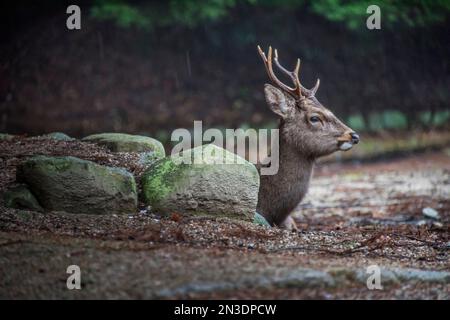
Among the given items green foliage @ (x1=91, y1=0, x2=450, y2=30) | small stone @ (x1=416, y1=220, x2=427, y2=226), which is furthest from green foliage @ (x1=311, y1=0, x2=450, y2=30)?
small stone @ (x1=416, y1=220, x2=427, y2=226)

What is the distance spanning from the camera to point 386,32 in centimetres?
1509

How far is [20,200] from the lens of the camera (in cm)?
540

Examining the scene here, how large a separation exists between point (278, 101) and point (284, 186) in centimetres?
85

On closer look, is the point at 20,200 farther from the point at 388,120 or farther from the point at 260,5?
the point at 260,5

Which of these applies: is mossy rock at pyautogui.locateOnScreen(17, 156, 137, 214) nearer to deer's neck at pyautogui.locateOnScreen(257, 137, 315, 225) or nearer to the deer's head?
deer's neck at pyautogui.locateOnScreen(257, 137, 315, 225)

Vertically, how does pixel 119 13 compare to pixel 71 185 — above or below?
above

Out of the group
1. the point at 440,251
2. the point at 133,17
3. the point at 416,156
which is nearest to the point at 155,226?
the point at 440,251

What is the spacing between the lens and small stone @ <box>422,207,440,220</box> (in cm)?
841

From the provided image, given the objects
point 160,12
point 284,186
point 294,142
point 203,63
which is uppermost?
point 160,12

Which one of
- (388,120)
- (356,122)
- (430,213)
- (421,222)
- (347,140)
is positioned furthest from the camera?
(356,122)

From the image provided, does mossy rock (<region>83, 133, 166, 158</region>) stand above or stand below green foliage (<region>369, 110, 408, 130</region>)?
below

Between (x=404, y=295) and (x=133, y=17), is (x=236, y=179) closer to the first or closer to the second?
(x=404, y=295)

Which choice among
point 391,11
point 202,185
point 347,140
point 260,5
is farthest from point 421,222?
point 260,5

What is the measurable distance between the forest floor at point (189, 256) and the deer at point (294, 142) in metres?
0.81
